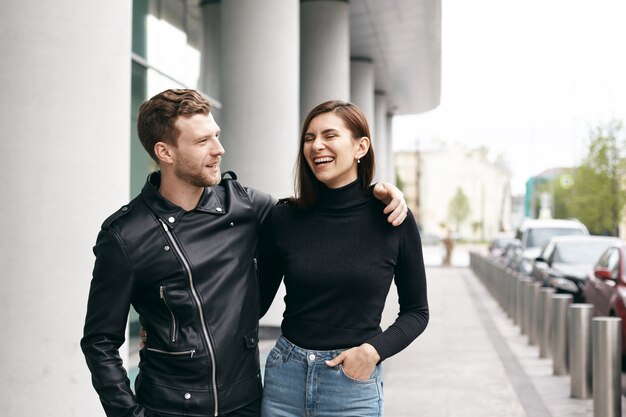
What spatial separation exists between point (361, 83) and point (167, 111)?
22116mm

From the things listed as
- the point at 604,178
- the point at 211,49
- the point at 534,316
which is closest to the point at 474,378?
the point at 534,316

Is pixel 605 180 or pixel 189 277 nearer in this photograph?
pixel 189 277

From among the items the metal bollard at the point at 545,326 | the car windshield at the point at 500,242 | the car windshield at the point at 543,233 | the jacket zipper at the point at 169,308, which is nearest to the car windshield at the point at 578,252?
the metal bollard at the point at 545,326

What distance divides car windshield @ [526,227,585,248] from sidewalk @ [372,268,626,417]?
7759 mm

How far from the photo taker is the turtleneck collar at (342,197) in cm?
276

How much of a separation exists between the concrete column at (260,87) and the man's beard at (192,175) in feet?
31.1

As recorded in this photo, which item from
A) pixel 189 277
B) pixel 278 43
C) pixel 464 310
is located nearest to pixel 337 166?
pixel 189 277

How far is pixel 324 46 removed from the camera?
17.6 metres

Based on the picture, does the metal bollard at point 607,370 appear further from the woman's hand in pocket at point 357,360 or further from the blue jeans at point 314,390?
the woman's hand in pocket at point 357,360

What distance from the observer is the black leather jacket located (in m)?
2.52

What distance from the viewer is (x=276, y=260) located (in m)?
2.84

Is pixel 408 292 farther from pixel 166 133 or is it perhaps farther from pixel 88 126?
pixel 88 126

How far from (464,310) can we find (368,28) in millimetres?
7866

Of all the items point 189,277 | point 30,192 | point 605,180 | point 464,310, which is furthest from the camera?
point 605,180
